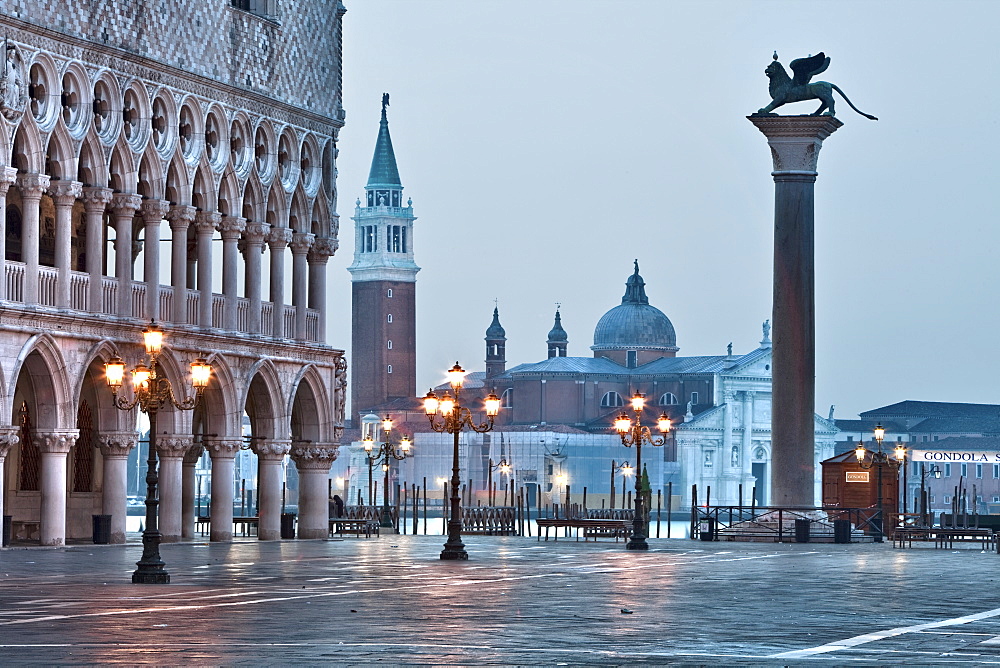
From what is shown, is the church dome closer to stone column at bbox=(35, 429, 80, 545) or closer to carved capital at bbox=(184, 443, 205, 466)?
carved capital at bbox=(184, 443, 205, 466)

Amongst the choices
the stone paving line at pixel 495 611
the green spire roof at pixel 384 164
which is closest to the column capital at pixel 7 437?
the stone paving line at pixel 495 611

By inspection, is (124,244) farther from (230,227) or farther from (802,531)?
(802,531)

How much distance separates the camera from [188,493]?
149 ft

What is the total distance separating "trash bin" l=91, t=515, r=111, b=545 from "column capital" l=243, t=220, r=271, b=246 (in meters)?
7.11

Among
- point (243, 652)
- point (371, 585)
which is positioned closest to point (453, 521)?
point (371, 585)

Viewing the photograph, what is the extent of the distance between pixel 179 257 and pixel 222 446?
4.09 m

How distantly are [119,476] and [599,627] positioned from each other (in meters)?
23.6

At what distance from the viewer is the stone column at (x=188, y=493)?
147 feet

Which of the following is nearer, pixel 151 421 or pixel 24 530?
pixel 151 421

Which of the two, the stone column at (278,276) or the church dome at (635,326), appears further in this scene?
the church dome at (635,326)

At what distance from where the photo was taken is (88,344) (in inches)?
1483

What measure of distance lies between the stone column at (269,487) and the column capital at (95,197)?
762 cm

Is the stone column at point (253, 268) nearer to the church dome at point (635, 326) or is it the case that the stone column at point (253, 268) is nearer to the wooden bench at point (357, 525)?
the wooden bench at point (357, 525)

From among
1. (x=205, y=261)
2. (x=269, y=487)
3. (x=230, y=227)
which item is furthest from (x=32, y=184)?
(x=269, y=487)
